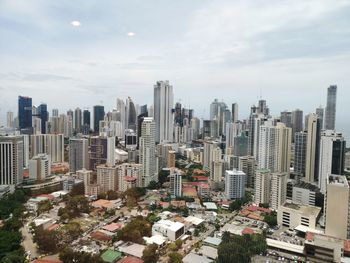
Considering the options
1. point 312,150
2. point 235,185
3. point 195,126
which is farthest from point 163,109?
point 312,150

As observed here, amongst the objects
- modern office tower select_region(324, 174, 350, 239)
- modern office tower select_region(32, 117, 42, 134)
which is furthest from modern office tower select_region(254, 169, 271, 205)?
modern office tower select_region(32, 117, 42, 134)

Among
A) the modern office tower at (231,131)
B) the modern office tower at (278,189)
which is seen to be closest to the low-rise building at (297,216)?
the modern office tower at (278,189)

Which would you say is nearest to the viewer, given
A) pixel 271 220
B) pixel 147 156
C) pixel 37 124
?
pixel 271 220

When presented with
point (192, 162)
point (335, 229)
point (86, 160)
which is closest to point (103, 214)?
point (86, 160)

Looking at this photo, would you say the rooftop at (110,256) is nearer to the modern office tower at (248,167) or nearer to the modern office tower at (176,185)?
the modern office tower at (176,185)

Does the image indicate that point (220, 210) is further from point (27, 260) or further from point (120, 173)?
point (27, 260)

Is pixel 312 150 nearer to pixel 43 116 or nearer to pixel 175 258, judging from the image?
pixel 175 258
